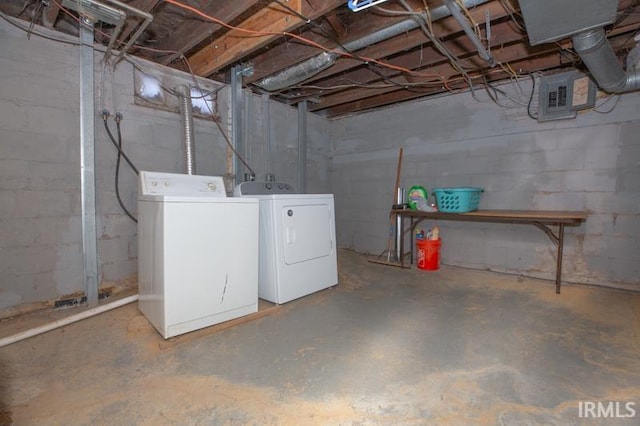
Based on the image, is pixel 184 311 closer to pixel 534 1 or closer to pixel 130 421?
pixel 130 421

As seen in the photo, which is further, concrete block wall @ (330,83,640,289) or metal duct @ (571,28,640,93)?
concrete block wall @ (330,83,640,289)

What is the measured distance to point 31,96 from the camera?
2.22 meters

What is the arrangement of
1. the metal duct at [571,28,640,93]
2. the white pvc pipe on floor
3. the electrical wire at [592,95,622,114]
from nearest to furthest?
the white pvc pipe on floor, the metal duct at [571,28,640,93], the electrical wire at [592,95,622,114]

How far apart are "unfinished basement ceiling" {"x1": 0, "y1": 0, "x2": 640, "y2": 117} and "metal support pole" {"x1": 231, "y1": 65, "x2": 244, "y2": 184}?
0.32 feet

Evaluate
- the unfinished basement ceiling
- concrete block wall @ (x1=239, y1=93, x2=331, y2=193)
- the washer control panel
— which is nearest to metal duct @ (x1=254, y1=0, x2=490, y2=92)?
the unfinished basement ceiling

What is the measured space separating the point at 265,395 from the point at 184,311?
0.82 meters

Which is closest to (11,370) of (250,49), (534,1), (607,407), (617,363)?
(250,49)

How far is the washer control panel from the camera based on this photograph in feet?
8.62

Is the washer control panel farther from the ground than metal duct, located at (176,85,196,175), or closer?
closer

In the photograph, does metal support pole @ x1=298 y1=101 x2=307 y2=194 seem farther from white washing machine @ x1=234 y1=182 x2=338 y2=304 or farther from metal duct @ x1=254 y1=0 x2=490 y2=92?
white washing machine @ x1=234 y1=182 x2=338 y2=304

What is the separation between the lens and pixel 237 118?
3.35 m

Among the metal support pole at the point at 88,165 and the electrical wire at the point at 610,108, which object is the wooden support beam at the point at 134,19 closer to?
the metal support pole at the point at 88,165

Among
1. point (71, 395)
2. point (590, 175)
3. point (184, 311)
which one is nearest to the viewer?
point (71, 395)

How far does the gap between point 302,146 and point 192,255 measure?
2615 mm
